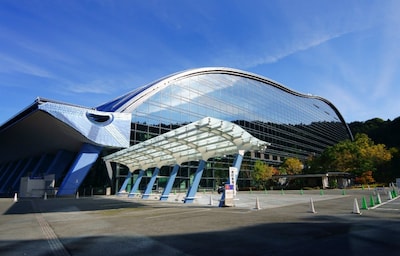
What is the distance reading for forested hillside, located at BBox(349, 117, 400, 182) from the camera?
51.8m

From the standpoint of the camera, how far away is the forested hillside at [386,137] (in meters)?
51.8

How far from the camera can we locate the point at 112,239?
7906 mm

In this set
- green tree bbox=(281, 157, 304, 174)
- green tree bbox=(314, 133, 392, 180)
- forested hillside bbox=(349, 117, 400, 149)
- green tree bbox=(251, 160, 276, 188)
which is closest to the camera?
green tree bbox=(314, 133, 392, 180)

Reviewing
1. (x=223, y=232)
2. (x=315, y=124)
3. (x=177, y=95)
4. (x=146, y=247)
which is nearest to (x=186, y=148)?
(x=223, y=232)

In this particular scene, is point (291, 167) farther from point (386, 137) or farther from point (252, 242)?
point (252, 242)

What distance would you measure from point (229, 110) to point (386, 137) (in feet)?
208

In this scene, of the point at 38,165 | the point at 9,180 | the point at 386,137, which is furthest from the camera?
the point at 386,137

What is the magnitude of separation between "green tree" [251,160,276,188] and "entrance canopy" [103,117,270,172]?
31208 mm

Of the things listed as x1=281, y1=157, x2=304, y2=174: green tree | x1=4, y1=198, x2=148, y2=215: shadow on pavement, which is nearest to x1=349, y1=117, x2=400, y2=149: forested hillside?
x1=281, y1=157, x2=304, y2=174: green tree

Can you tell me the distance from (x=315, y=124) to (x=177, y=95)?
57756 mm

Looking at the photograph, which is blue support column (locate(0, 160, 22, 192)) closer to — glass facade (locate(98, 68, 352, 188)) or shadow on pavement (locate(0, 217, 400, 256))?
glass facade (locate(98, 68, 352, 188))

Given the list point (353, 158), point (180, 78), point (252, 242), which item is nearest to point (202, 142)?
point (252, 242)

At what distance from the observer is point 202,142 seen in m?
19.6

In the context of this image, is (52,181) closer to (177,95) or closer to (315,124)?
(177,95)
